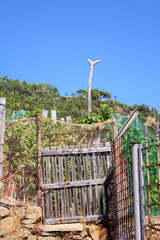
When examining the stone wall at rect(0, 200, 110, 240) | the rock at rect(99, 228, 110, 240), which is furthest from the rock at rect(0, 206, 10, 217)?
the rock at rect(99, 228, 110, 240)

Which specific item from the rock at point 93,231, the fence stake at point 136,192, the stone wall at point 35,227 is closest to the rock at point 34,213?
the stone wall at point 35,227

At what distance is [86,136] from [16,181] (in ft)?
7.67

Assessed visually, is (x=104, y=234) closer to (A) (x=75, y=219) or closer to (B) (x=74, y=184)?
(A) (x=75, y=219)

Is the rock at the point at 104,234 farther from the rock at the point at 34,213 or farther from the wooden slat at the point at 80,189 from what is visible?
the rock at the point at 34,213

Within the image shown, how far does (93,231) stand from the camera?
6.16 metres

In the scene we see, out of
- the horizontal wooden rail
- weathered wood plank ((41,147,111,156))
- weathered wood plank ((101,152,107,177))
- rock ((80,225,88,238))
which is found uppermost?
weathered wood plank ((41,147,111,156))

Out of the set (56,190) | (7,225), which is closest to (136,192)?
(56,190)

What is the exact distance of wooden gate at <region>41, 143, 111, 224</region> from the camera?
6.37m

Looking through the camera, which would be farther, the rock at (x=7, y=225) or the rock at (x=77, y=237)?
the rock at (x=77, y=237)

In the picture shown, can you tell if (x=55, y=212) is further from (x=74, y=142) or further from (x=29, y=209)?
(x=74, y=142)

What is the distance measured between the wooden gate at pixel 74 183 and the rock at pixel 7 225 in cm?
68

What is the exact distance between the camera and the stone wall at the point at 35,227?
597cm

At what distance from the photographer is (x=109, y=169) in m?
6.41

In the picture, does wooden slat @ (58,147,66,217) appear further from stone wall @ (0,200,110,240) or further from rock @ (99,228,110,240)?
rock @ (99,228,110,240)
